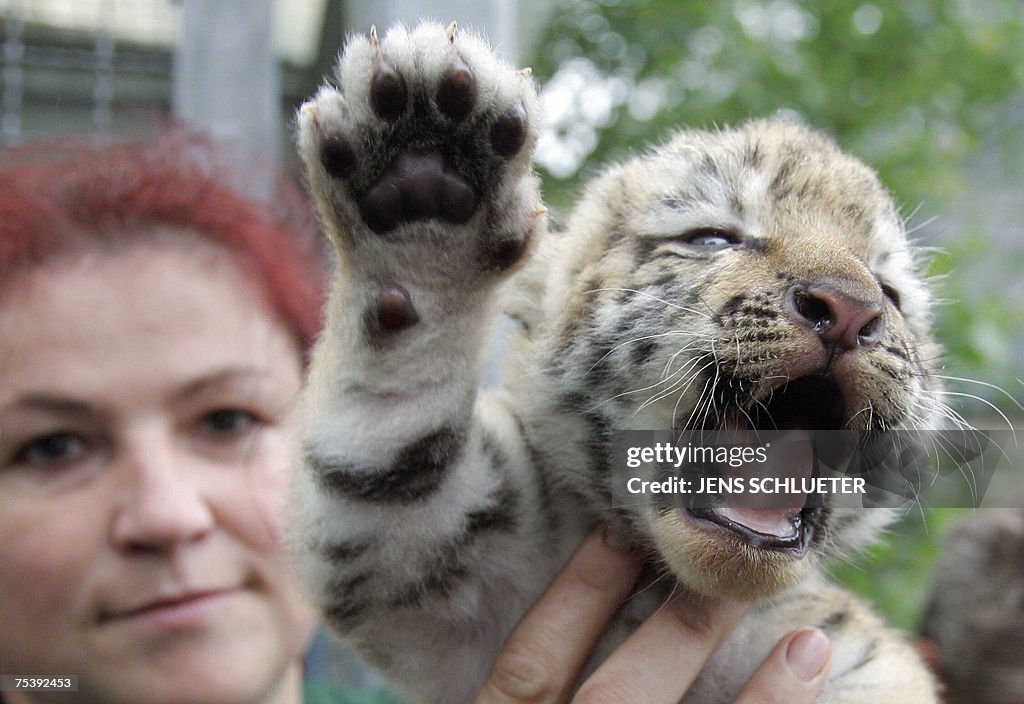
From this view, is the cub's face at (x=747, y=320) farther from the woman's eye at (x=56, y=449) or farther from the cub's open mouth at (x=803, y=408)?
the woman's eye at (x=56, y=449)

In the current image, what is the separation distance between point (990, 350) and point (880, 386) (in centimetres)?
251

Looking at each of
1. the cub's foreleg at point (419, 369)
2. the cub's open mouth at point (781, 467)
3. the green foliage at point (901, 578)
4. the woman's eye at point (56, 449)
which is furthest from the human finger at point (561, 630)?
the green foliage at point (901, 578)

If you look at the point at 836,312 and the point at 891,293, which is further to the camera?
the point at 891,293

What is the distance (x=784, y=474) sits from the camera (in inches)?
66.4

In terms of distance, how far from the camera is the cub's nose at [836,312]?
1.60 m

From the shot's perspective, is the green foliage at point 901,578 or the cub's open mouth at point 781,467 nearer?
the cub's open mouth at point 781,467

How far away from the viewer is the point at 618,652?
1948mm

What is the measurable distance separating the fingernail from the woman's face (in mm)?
1378

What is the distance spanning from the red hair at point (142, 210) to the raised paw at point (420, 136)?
100cm

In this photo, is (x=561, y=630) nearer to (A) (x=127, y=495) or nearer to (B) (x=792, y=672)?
(B) (x=792, y=672)

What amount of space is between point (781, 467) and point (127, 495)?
1.61 m

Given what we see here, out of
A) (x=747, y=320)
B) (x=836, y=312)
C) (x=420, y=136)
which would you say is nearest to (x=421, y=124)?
(x=420, y=136)

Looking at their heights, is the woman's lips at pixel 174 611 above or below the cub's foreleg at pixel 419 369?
below

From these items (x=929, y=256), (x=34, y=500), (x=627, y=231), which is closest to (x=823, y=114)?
(x=929, y=256)
